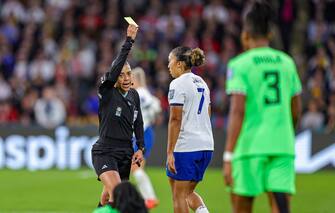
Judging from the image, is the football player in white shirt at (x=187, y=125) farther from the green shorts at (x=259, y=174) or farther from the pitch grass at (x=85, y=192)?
the pitch grass at (x=85, y=192)

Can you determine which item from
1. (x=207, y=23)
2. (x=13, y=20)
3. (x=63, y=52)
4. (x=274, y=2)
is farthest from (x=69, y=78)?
(x=274, y=2)

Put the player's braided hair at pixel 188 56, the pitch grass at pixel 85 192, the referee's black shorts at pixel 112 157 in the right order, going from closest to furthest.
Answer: the referee's black shorts at pixel 112 157 < the player's braided hair at pixel 188 56 < the pitch grass at pixel 85 192

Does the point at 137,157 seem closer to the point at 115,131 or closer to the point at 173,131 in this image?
the point at 115,131

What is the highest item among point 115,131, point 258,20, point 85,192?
point 258,20

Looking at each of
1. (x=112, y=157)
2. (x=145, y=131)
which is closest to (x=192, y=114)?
(x=112, y=157)

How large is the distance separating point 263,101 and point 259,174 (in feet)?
2.11

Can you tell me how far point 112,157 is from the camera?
34.6 feet

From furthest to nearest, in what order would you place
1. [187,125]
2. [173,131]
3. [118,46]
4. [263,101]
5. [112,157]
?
[118,46]
[187,125]
[112,157]
[173,131]
[263,101]

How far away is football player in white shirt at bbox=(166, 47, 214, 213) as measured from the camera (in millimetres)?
10469

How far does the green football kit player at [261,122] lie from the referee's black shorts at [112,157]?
2.95m

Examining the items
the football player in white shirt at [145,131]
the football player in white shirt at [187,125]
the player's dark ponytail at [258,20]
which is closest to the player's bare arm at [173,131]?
the football player in white shirt at [187,125]

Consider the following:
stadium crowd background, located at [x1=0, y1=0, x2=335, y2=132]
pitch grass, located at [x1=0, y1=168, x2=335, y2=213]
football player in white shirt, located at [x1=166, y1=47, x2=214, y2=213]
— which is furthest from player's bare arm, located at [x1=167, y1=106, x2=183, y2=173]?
stadium crowd background, located at [x1=0, y1=0, x2=335, y2=132]

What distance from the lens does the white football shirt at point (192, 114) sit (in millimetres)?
10523

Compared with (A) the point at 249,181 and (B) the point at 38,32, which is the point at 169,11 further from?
(A) the point at 249,181
